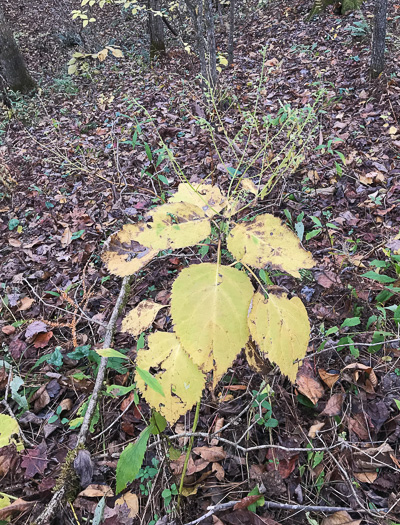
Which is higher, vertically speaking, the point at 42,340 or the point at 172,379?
the point at 172,379

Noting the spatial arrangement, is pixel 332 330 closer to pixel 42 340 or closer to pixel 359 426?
pixel 359 426

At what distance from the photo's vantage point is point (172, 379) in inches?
38.6

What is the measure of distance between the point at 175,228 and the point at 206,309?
0.30m

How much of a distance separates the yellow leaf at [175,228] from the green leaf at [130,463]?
0.66m

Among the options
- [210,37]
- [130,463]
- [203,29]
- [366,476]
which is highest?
[203,29]

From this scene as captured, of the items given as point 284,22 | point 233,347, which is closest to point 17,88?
point 284,22

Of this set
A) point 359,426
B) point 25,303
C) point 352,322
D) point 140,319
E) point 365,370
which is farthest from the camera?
point 25,303

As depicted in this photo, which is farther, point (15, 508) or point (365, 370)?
point (365, 370)

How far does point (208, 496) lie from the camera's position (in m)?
1.46

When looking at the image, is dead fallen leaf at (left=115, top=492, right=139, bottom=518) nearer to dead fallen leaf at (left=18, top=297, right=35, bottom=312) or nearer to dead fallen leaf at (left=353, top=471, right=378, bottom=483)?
dead fallen leaf at (left=353, top=471, right=378, bottom=483)

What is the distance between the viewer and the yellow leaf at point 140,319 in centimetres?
118

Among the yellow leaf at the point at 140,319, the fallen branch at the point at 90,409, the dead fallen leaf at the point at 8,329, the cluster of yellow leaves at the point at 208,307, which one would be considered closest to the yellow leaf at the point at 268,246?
the cluster of yellow leaves at the point at 208,307

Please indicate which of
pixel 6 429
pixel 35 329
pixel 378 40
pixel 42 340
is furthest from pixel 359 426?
pixel 378 40

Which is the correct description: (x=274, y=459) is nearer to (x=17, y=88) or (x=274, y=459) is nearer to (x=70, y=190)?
(x=70, y=190)
